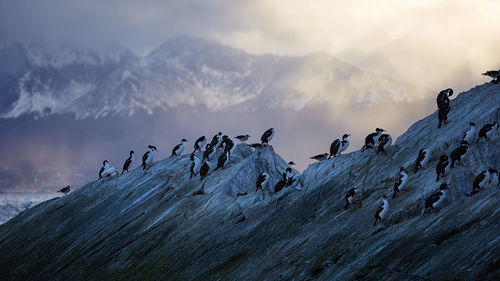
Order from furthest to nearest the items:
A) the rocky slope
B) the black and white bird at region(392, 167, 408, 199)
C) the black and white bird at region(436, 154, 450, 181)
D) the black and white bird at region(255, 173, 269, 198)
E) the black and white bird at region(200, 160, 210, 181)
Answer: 1. the black and white bird at region(200, 160, 210, 181)
2. the black and white bird at region(255, 173, 269, 198)
3. the black and white bird at region(392, 167, 408, 199)
4. the black and white bird at region(436, 154, 450, 181)
5. the rocky slope

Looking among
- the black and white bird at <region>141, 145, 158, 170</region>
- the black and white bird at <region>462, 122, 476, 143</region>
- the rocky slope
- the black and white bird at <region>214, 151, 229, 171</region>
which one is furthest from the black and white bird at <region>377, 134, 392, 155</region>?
the black and white bird at <region>141, 145, 158, 170</region>

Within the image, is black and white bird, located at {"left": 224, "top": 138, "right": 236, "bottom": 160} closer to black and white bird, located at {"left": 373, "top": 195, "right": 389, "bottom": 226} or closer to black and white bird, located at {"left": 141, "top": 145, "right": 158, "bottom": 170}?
black and white bird, located at {"left": 141, "top": 145, "right": 158, "bottom": 170}

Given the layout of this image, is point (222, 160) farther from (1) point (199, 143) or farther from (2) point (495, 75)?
(2) point (495, 75)

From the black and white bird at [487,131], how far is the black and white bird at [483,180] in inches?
152

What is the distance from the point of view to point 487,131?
29812mm

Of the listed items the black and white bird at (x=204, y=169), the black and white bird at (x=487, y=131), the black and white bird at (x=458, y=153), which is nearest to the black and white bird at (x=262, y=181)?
the black and white bird at (x=204, y=169)

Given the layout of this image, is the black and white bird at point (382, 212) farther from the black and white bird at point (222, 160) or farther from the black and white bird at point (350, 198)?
the black and white bird at point (222, 160)

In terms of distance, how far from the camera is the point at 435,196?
83.3 feet

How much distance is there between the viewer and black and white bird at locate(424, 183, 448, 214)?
25016 millimetres

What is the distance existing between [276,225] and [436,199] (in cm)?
1126

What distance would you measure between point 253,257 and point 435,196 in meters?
11.2

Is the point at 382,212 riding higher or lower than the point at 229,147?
lower

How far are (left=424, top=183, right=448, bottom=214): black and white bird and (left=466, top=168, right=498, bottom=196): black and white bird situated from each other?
1.15 m

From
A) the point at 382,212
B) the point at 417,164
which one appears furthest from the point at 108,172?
the point at 382,212
